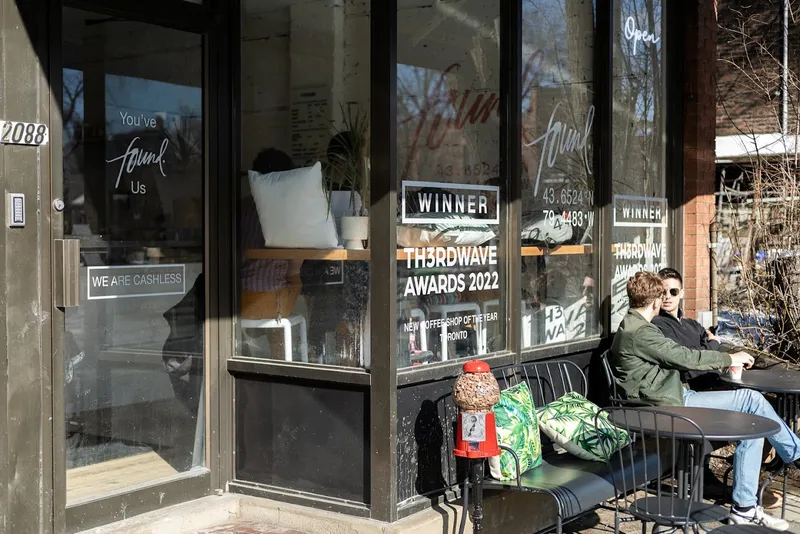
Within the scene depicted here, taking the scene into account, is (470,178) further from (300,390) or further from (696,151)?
(696,151)

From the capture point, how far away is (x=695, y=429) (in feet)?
13.9

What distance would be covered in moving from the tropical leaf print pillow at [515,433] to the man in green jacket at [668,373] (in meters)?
0.84

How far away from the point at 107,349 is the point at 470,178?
218 cm

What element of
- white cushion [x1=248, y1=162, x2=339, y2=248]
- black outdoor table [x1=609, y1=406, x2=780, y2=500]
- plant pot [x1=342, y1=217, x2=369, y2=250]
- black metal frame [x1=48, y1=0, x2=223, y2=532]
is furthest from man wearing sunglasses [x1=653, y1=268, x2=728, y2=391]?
black metal frame [x1=48, y1=0, x2=223, y2=532]

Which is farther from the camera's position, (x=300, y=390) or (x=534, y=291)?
(x=534, y=291)

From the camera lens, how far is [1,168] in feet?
13.2

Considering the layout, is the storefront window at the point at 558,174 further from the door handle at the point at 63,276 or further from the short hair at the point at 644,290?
the door handle at the point at 63,276

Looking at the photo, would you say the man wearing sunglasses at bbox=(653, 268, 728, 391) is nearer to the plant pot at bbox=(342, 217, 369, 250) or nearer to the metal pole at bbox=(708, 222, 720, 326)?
the metal pole at bbox=(708, 222, 720, 326)

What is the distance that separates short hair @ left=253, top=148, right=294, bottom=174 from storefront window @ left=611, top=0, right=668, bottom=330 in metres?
2.67

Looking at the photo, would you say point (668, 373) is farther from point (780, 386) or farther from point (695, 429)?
point (695, 429)

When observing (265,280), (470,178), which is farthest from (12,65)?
(470,178)

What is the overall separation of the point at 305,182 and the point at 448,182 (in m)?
0.80

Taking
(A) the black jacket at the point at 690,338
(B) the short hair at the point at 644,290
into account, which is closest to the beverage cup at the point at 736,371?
(A) the black jacket at the point at 690,338

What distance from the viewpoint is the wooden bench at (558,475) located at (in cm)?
438
